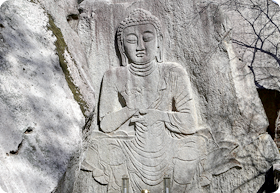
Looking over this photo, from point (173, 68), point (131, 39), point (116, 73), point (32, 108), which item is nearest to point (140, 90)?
point (116, 73)

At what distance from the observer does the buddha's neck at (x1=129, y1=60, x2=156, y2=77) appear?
437cm

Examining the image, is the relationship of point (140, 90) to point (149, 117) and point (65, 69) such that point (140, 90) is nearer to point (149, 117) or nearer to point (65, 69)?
point (149, 117)

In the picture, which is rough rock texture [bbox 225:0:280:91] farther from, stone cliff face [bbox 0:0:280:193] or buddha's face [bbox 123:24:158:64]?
buddha's face [bbox 123:24:158:64]

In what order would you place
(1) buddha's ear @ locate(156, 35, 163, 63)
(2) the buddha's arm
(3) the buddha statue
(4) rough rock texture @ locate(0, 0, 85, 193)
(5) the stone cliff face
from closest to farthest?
(4) rough rock texture @ locate(0, 0, 85, 193), (5) the stone cliff face, (3) the buddha statue, (2) the buddha's arm, (1) buddha's ear @ locate(156, 35, 163, 63)

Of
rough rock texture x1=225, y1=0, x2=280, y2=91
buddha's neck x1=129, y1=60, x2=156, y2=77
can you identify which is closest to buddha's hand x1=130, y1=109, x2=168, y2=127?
buddha's neck x1=129, y1=60, x2=156, y2=77

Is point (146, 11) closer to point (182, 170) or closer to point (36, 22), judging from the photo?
point (36, 22)

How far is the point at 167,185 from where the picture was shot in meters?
3.40

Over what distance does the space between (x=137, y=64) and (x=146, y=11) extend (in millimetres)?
698

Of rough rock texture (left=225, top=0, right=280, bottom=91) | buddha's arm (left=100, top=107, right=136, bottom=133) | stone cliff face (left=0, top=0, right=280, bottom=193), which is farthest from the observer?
rough rock texture (left=225, top=0, right=280, bottom=91)

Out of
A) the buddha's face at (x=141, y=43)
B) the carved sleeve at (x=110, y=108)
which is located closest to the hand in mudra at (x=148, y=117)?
the carved sleeve at (x=110, y=108)

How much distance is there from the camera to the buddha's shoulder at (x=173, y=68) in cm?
435

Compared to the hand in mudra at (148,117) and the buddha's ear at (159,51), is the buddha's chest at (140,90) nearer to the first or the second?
the hand in mudra at (148,117)

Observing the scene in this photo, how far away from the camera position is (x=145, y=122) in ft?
14.0

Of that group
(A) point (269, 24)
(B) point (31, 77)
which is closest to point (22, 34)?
(B) point (31, 77)
